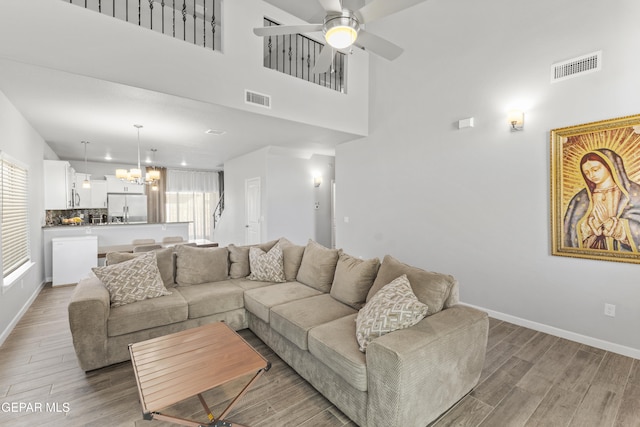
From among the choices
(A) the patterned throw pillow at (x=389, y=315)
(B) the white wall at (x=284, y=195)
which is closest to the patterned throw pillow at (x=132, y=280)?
(A) the patterned throw pillow at (x=389, y=315)

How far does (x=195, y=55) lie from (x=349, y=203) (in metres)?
3.66

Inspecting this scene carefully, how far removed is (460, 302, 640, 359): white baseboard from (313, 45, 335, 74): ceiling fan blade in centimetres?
364

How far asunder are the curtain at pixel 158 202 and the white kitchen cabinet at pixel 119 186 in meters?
0.67

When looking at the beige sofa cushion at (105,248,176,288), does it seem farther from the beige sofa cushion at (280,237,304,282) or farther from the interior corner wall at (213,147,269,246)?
the interior corner wall at (213,147,269,246)

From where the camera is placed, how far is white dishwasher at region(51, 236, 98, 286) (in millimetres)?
5355

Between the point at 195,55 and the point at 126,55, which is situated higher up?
the point at 195,55

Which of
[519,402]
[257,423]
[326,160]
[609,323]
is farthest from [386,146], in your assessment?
[257,423]

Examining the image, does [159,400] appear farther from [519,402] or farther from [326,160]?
[326,160]

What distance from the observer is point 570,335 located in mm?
3188

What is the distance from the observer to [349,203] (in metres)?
6.01

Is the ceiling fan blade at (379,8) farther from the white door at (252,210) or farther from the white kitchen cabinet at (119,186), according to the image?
the white kitchen cabinet at (119,186)

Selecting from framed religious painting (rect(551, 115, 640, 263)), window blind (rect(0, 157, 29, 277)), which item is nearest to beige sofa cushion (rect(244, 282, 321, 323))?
framed religious painting (rect(551, 115, 640, 263))

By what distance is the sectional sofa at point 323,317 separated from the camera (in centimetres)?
179

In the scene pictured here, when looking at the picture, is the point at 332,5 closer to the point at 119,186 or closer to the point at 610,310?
the point at 610,310
